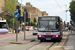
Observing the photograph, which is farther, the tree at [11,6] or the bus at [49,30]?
the tree at [11,6]

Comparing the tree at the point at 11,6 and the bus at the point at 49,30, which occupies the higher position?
the tree at the point at 11,6

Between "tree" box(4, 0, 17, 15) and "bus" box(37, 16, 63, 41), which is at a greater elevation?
"tree" box(4, 0, 17, 15)

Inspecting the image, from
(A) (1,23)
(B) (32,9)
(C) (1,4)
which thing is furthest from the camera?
(B) (32,9)

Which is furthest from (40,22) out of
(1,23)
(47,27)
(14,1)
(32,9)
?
(32,9)

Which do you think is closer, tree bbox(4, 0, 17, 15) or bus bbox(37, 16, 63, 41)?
bus bbox(37, 16, 63, 41)

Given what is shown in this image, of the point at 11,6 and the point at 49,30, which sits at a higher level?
the point at 11,6

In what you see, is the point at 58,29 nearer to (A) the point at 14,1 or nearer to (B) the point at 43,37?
(B) the point at 43,37

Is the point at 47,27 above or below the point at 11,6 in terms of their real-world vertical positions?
below

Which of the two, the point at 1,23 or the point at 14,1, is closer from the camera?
the point at 1,23

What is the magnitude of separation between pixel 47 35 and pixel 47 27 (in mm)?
816

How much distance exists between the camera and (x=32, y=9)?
152 meters

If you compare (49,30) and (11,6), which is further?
(11,6)

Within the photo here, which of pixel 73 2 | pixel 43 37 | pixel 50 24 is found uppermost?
pixel 73 2

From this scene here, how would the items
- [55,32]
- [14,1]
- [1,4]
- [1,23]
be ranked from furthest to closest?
[1,4], [14,1], [1,23], [55,32]
